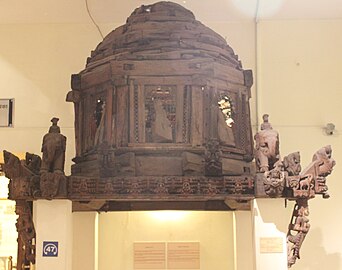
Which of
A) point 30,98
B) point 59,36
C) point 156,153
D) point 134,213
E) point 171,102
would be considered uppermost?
point 59,36

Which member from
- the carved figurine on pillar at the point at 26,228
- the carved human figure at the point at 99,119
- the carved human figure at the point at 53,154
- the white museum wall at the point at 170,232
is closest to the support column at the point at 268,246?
the white museum wall at the point at 170,232

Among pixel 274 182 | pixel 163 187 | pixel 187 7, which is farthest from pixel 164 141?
pixel 187 7

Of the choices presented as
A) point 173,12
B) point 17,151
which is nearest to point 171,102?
point 173,12

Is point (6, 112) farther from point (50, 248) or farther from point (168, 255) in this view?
point (50, 248)

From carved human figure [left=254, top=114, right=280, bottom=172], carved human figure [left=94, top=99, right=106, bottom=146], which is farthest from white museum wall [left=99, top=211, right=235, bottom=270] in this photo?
carved human figure [left=254, top=114, right=280, bottom=172]

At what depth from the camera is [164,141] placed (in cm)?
489

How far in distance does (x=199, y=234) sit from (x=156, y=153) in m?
1.01

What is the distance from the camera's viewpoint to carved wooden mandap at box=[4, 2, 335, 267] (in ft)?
15.2

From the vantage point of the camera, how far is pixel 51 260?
4633mm

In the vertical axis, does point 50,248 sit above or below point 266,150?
below

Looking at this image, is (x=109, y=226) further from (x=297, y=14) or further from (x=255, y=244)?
(x=297, y=14)

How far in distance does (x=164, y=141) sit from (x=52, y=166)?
2.75 feet

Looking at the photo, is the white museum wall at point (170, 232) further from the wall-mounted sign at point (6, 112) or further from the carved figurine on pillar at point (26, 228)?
the wall-mounted sign at point (6, 112)

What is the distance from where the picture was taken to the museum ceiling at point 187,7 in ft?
22.0
